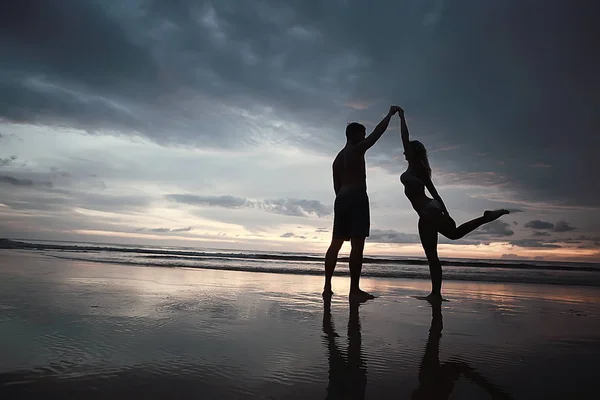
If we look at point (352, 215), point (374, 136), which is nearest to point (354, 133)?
point (374, 136)

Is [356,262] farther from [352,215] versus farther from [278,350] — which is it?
[278,350]

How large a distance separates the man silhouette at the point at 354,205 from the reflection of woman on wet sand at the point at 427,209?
513 mm

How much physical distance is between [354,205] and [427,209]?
84 cm

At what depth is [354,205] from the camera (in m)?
4.86

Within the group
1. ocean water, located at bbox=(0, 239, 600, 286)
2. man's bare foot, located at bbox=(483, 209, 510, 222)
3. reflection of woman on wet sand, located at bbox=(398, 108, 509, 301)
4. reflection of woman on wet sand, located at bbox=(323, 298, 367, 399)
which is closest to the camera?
reflection of woman on wet sand, located at bbox=(323, 298, 367, 399)

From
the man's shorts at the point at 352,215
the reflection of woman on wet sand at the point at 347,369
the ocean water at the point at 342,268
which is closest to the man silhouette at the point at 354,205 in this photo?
the man's shorts at the point at 352,215

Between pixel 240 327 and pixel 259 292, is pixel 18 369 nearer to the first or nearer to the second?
pixel 240 327

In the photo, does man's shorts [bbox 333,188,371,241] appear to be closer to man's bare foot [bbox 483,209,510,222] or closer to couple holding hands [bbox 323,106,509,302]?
couple holding hands [bbox 323,106,509,302]

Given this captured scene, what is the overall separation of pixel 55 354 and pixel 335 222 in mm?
3405

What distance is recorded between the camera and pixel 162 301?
12.9 feet

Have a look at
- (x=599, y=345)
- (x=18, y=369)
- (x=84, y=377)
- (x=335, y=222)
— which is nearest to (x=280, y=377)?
(x=84, y=377)

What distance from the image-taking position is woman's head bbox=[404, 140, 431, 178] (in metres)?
5.03

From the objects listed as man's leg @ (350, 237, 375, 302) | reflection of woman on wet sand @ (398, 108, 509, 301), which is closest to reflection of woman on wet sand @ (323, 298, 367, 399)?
man's leg @ (350, 237, 375, 302)

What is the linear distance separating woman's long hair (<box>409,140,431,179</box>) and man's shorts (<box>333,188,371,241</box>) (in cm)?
72
